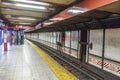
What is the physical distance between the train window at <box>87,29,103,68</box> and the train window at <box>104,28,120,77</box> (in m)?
0.39

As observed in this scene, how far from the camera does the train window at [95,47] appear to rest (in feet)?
16.5

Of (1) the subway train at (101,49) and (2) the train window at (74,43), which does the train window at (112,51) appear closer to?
(1) the subway train at (101,49)

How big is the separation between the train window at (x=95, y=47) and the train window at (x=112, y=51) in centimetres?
39

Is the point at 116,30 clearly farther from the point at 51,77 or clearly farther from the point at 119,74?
the point at 51,77

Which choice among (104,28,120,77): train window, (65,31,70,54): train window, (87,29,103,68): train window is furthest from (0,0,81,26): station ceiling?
(65,31,70,54): train window

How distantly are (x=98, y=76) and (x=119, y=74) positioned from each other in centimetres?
102

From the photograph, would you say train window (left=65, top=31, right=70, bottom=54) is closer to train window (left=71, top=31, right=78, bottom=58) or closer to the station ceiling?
train window (left=71, top=31, right=78, bottom=58)

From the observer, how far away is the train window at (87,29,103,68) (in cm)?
502

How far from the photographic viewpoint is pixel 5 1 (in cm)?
513

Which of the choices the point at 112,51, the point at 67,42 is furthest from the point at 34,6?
the point at 67,42

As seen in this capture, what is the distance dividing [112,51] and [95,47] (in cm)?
110

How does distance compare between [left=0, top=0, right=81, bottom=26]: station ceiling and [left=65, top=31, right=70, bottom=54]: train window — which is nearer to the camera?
[left=0, top=0, right=81, bottom=26]: station ceiling

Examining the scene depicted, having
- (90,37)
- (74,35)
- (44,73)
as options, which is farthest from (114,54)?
(74,35)

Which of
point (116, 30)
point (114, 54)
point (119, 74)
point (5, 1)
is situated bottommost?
point (119, 74)
